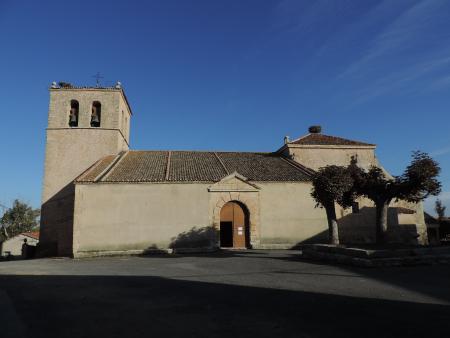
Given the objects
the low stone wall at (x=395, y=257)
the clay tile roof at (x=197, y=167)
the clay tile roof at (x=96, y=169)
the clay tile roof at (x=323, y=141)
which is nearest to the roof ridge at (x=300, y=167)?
the clay tile roof at (x=197, y=167)

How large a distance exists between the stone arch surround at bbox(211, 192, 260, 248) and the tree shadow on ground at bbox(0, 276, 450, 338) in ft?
41.0

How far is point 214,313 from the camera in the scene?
6000mm

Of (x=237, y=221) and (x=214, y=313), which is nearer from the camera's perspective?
(x=214, y=313)

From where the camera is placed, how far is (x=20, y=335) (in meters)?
5.08

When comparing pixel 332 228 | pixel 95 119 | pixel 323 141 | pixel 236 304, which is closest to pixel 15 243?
pixel 95 119

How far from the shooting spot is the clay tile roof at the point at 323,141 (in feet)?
90.2

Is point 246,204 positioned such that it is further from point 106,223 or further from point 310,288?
point 310,288

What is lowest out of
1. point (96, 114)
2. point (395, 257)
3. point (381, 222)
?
point (395, 257)

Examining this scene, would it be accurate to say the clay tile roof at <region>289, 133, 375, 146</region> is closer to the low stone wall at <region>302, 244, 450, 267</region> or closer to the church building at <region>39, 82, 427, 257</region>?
the church building at <region>39, 82, 427, 257</region>

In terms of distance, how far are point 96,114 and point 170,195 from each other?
10966 millimetres

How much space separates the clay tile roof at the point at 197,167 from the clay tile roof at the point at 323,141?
2310 mm

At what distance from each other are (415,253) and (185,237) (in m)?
12.3

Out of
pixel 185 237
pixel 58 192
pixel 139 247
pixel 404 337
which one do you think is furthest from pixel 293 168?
pixel 404 337

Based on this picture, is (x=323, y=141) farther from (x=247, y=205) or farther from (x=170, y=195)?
(x=170, y=195)
